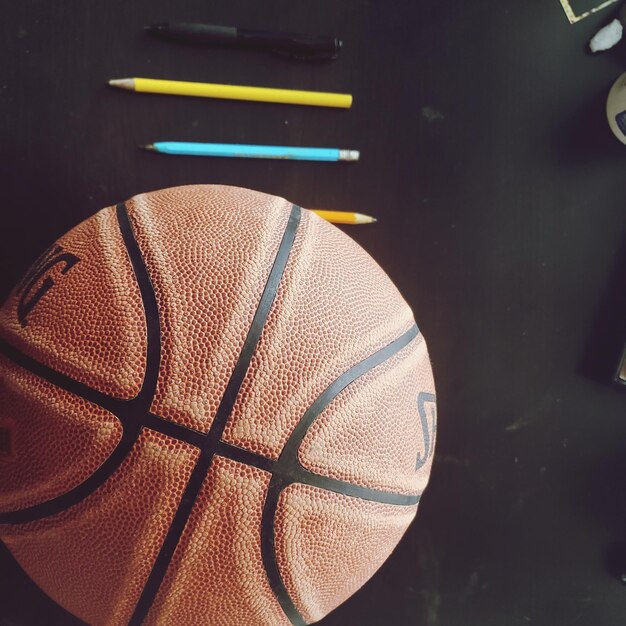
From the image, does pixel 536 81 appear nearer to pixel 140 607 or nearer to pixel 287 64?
pixel 287 64

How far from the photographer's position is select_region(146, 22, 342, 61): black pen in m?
0.77

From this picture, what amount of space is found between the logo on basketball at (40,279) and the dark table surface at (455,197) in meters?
0.23

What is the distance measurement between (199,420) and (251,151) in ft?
1.45

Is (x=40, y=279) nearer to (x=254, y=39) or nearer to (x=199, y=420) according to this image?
(x=199, y=420)

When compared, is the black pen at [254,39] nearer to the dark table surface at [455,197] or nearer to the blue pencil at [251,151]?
the dark table surface at [455,197]

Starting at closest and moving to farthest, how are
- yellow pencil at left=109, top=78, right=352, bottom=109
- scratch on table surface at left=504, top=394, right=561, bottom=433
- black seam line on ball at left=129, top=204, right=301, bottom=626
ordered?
black seam line on ball at left=129, top=204, right=301, bottom=626
yellow pencil at left=109, top=78, right=352, bottom=109
scratch on table surface at left=504, top=394, right=561, bottom=433

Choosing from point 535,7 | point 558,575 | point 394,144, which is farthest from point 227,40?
point 558,575

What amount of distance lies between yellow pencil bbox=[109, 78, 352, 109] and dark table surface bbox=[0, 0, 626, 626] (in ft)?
0.05

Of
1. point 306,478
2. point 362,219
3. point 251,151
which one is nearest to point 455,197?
point 362,219

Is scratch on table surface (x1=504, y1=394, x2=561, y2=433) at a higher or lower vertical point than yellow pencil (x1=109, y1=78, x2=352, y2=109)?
lower

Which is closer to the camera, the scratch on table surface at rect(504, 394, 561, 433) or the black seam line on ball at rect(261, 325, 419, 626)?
the black seam line on ball at rect(261, 325, 419, 626)

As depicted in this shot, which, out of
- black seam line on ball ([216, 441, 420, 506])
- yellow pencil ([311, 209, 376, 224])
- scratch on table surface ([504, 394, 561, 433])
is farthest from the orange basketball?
scratch on table surface ([504, 394, 561, 433])

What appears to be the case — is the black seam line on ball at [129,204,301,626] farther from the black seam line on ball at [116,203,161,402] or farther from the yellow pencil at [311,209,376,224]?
the yellow pencil at [311,209,376,224]

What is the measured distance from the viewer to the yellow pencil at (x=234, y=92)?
0.77 m
